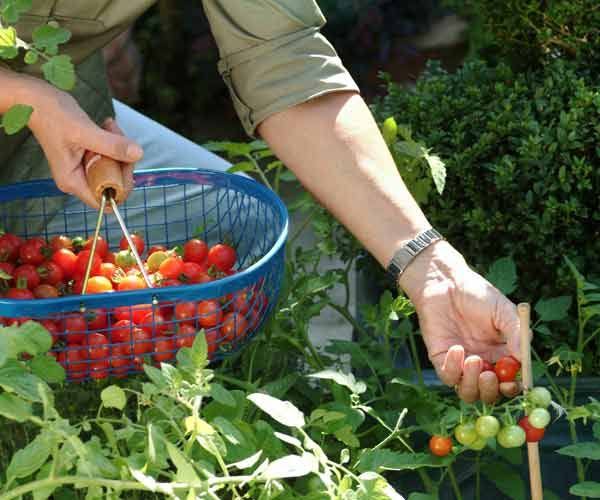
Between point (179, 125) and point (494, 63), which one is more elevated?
point (494, 63)

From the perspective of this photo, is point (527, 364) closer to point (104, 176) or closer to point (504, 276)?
point (504, 276)

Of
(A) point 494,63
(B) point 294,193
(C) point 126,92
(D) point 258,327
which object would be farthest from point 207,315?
(C) point 126,92

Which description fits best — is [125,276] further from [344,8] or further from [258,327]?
[344,8]

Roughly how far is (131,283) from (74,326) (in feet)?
0.39

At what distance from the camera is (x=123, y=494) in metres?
1.70

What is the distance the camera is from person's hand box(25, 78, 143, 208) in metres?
1.58

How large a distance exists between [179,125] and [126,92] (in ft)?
0.77

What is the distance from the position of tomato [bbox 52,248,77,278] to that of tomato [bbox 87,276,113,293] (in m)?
0.14

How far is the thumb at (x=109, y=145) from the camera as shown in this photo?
1572 mm

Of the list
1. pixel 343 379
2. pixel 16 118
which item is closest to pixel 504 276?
pixel 343 379

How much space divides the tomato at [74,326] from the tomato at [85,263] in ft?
0.57

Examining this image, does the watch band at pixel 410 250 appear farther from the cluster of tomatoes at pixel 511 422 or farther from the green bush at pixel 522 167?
the green bush at pixel 522 167

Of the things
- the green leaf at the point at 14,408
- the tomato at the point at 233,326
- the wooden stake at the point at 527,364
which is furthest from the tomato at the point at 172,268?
the wooden stake at the point at 527,364

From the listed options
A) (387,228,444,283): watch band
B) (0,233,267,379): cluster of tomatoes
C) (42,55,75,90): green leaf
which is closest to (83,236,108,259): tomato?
(0,233,267,379): cluster of tomatoes
